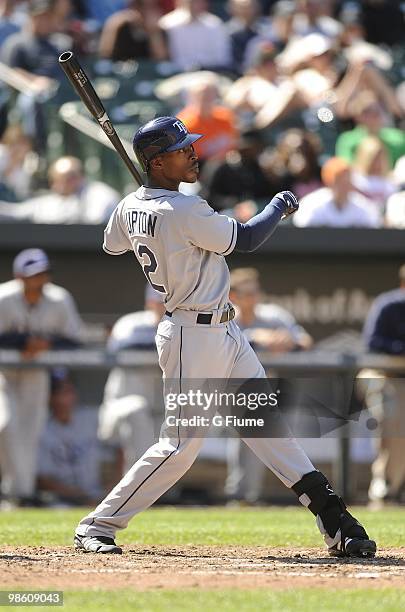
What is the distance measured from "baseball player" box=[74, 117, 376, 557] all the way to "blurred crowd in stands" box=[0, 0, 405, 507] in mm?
4164

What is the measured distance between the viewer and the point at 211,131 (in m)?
11.7

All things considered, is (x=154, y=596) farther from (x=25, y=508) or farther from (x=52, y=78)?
(x=52, y=78)

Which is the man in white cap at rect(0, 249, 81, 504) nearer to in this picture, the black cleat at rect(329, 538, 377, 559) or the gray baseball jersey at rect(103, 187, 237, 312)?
the gray baseball jersey at rect(103, 187, 237, 312)

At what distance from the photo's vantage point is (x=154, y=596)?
14.2ft

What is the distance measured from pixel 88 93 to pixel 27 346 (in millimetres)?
4174

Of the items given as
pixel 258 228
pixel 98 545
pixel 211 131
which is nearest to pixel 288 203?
pixel 258 228

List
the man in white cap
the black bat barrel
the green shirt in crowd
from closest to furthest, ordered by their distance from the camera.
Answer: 1. the black bat barrel
2. the man in white cap
3. the green shirt in crowd

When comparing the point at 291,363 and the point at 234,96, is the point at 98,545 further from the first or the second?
the point at 234,96

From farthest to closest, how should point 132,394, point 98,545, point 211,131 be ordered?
point 211,131 < point 132,394 < point 98,545

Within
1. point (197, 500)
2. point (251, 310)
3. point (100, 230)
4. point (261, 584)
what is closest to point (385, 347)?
point (251, 310)

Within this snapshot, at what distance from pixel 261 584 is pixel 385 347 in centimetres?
554

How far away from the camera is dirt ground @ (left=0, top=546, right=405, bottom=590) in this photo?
464 centimetres

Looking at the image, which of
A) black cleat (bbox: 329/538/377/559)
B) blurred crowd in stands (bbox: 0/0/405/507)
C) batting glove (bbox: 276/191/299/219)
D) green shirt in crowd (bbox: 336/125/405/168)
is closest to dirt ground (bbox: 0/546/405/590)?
black cleat (bbox: 329/538/377/559)

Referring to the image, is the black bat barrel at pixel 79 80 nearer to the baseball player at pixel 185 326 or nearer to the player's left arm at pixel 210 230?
the baseball player at pixel 185 326
